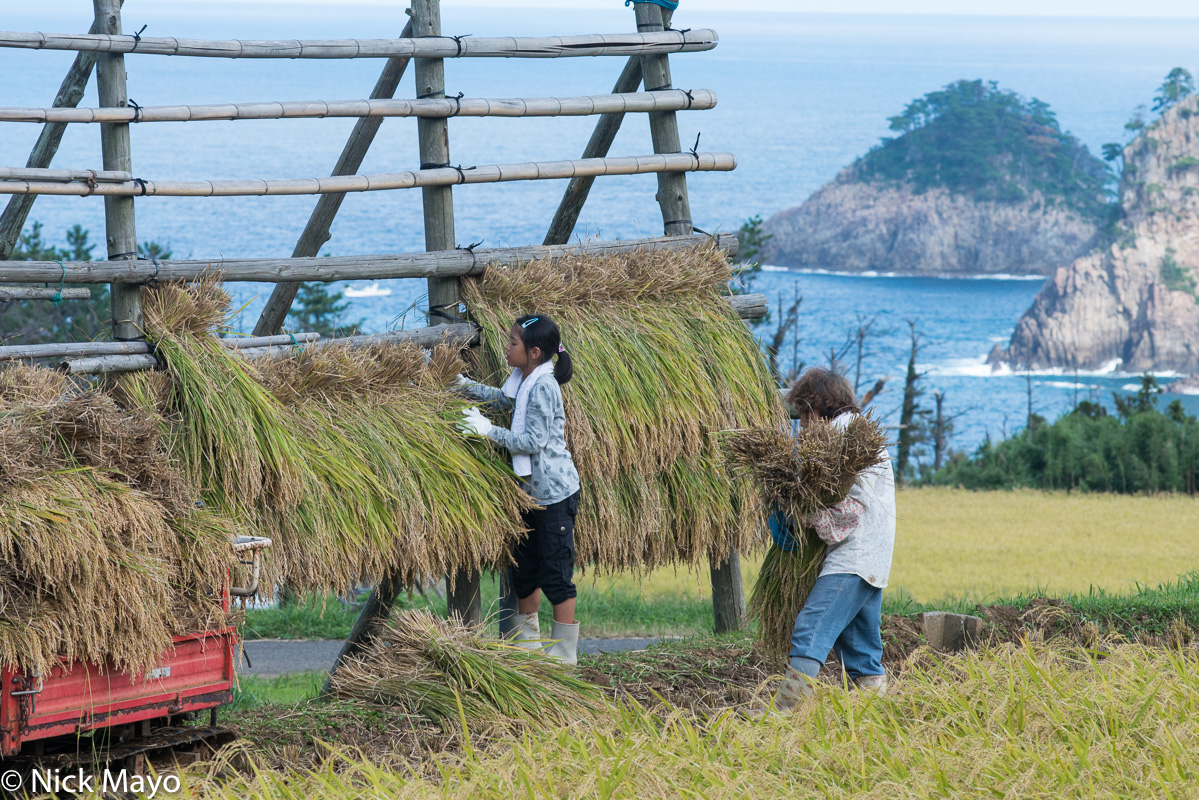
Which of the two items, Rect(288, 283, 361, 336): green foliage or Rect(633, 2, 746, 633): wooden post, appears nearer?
Rect(633, 2, 746, 633): wooden post

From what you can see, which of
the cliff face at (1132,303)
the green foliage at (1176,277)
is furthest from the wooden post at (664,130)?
the green foliage at (1176,277)

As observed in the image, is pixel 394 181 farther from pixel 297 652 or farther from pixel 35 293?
pixel 297 652

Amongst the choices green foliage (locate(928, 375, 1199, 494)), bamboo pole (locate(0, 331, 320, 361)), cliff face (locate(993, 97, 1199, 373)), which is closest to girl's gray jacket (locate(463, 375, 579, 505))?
bamboo pole (locate(0, 331, 320, 361))

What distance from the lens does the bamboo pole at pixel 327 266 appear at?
15.3 feet

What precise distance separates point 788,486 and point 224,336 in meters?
2.39

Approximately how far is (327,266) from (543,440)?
122cm

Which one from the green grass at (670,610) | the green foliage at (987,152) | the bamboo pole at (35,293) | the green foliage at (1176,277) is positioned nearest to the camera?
the bamboo pole at (35,293)

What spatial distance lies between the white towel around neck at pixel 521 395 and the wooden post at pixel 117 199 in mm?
1546

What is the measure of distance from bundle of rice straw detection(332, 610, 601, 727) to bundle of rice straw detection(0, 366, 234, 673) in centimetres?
90

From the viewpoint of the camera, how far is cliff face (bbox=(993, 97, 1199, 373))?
79.3 metres

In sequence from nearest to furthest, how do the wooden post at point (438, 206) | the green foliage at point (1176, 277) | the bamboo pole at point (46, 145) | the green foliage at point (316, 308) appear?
the bamboo pole at point (46, 145), the wooden post at point (438, 206), the green foliage at point (316, 308), the green foliage at point (1176, 277)

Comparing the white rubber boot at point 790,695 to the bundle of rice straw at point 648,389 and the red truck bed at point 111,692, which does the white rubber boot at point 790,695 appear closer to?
the bundle of rice straw at point 648,389

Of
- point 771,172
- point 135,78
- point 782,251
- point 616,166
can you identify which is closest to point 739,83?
point 771,172

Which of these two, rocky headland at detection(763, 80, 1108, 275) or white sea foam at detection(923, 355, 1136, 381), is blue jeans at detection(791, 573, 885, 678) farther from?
rocky headland at detection(763, 80, 1108, 275)
